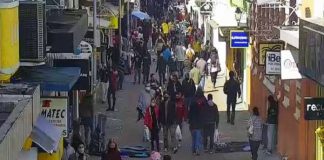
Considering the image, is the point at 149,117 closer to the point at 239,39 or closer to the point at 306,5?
the point at 306,5

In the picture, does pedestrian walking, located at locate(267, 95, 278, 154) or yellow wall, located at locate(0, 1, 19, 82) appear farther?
pedestrian walking, located at locate(267, 95, 278, 154)

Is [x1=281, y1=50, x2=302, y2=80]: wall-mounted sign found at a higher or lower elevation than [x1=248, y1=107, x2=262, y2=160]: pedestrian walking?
higher

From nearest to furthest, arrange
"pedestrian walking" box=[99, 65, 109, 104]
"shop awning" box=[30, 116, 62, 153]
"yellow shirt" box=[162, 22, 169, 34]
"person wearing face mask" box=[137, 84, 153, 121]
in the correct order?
"shop awning" box=[30, 116, 62, 153] → "person wearing face mask" box=[137, 84, 153, 121] → "pedestrian walking" box=[99, 65, 109, 104] → "yellow shirt" box=[162, 22, 169, 34]

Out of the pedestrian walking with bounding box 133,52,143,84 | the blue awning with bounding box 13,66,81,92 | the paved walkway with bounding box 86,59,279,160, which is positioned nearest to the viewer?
the blue awning with bounding box 13,66,81,92

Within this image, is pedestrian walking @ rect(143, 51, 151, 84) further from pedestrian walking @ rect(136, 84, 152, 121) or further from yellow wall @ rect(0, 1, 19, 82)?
yellow wall @ rect(0, 1, 19, 82)

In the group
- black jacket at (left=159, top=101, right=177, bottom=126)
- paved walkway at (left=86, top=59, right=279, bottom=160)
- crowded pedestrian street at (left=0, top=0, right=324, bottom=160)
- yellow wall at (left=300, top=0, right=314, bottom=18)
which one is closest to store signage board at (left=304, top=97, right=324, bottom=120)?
crowded pedestrian street at (left=0, top=0, right=324, bottom=160)

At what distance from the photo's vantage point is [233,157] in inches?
885

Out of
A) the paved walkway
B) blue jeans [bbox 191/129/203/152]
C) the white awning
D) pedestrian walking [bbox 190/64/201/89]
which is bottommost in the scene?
the paved walkway

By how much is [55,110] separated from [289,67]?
194 inches

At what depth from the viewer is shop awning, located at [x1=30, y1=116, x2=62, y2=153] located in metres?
13.2

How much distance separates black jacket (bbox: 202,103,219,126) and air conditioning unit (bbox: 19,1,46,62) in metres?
7.16

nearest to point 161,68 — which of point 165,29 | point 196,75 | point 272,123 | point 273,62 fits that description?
point 196,75

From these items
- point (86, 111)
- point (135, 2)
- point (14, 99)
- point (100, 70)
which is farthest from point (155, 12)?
point (14, 99)

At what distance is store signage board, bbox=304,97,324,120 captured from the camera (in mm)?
15781
